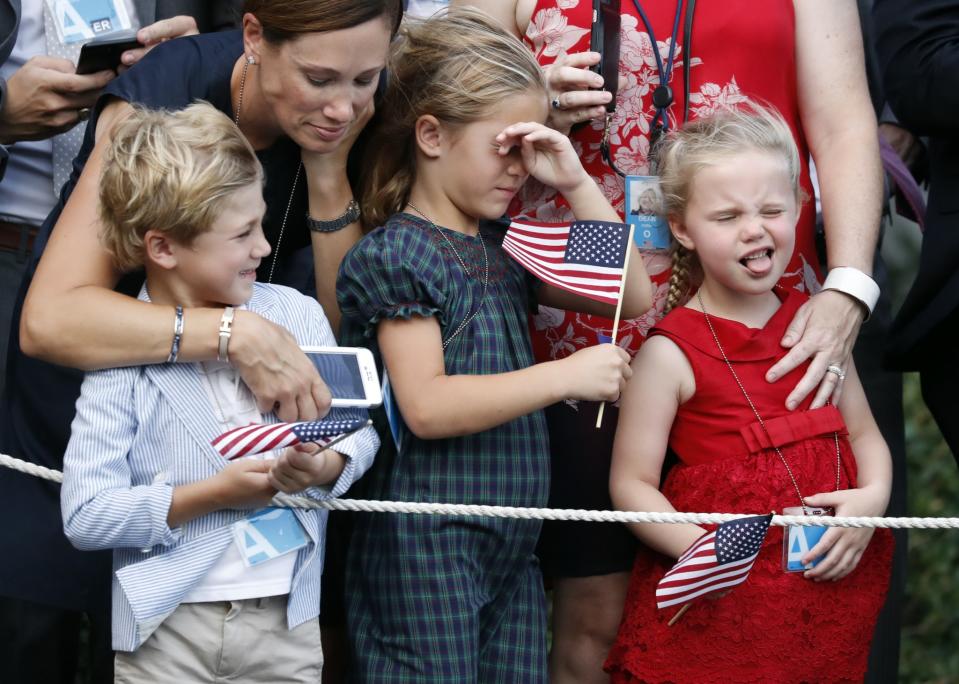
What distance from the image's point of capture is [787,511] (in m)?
3.15

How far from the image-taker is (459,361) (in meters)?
3.11

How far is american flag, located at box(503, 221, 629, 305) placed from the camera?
3.12 meters

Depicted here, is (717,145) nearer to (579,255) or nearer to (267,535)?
(579,255)

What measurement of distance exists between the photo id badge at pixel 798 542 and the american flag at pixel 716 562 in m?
0.11

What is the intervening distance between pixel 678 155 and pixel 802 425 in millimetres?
620

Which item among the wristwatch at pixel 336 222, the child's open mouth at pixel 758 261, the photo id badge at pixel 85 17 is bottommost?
the wristwatch at pixel 336 222

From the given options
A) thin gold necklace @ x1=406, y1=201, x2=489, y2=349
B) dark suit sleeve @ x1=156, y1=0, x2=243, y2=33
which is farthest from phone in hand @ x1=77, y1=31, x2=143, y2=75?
thin gold necklace @ x1=406, y1=201, x2=489, y2=349

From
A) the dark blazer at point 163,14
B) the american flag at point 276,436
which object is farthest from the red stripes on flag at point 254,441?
the dark blazer at point 163,14

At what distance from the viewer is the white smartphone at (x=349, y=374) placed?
293cm

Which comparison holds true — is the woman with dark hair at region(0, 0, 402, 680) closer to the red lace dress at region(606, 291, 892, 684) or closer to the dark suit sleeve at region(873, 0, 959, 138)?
the red lace dress at region(606, 291, 892, 684)

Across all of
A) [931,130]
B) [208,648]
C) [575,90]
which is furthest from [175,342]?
[931,130]

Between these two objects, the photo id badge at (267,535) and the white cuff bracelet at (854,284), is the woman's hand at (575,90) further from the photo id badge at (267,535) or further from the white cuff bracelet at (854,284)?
the photo id badge at (267,535)

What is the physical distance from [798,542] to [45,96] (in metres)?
1.94

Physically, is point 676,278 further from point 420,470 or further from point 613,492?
point 420,470
